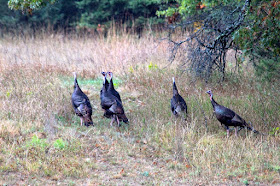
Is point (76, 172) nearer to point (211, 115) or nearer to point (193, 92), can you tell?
point (211, 115)

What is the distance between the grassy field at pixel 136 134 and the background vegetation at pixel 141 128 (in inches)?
0.8

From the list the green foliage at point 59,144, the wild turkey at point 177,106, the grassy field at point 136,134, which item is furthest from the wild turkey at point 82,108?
the wild turkey at point 177,106

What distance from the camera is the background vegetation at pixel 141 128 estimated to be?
587 centimetres


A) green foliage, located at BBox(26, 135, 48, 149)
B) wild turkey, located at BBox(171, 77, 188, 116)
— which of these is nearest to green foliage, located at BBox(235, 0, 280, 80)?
wild turkey, located at BBox(171, 77, 188, 116)

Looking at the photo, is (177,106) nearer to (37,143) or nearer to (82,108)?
(82,108)

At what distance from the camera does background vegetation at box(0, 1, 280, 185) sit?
587cm

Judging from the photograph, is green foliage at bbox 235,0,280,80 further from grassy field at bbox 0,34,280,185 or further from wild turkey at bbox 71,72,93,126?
wild turkey at bbox 71,72,93,126

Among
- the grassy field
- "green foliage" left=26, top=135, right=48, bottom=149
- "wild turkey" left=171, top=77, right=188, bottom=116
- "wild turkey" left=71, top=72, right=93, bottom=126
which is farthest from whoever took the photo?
"wild turkey" left=171, top=77, right=188, bottom=116

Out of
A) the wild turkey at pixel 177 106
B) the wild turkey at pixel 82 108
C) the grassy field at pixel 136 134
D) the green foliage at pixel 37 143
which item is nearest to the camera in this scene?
the grassy field at pixel 136 134

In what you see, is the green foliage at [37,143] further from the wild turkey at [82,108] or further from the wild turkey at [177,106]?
the wild turkey at [177,106]

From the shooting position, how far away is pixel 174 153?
6.67 meters

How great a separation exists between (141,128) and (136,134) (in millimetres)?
177

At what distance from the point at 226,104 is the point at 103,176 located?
13.6 feet

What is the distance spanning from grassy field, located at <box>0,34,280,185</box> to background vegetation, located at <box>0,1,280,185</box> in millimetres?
19
